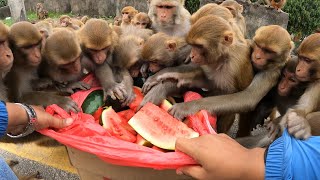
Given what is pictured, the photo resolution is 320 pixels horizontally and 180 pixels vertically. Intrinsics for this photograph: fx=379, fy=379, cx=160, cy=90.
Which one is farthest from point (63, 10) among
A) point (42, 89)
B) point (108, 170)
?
point (108, 170)

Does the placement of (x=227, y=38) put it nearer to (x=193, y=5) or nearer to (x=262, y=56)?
(x=262, y=56)

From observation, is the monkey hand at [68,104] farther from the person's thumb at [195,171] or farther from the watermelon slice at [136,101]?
the person's thumb at [195,171]

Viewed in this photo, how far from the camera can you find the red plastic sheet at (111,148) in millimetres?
2162

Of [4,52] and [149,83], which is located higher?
[4,52]

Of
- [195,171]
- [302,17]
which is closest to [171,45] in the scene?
[195,171]

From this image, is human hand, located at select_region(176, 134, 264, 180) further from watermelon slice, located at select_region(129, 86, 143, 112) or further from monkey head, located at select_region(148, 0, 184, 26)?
monkey head, located at select_region(148, 0, 184, 26)

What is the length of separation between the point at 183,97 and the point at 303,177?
149 centimetres

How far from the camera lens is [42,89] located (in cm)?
339

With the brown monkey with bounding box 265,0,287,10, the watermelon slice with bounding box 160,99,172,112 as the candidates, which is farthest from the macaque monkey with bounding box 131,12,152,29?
the brown monkey with bounding box 265,0,287,10

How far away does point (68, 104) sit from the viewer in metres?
2.86

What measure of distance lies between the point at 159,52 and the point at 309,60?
1.20 metres

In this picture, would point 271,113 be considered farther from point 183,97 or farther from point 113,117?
point 113,117

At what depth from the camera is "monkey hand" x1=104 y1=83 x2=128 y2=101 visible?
9.97 feet

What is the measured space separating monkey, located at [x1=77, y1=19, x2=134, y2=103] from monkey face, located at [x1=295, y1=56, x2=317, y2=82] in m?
1.33
